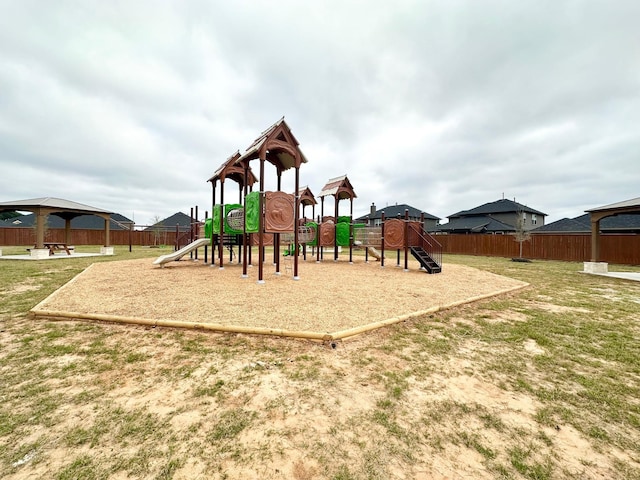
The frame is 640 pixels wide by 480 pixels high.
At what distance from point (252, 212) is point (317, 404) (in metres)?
7.92

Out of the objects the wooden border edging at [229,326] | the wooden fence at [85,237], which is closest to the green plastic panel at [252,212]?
the wooden border edging at [229,326]

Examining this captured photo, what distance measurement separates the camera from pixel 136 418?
2.44m

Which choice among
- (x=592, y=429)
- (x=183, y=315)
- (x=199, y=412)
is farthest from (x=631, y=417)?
(x=183, y=315)

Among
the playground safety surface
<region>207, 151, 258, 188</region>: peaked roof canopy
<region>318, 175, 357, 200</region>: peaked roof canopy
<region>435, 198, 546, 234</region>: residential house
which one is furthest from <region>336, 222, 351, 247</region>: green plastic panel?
<region>435, 198, 546, 234</region>: residential house

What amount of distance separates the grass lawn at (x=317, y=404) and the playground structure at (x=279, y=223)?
4800mm

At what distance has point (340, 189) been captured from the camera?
17.4 meters

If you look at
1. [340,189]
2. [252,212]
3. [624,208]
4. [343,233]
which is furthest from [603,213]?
[252,212]

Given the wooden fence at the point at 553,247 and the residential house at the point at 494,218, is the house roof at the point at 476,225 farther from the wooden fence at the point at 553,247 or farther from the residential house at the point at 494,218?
the wooden fence at the point at 553,247

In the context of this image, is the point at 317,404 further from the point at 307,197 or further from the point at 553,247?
the point at 553,247

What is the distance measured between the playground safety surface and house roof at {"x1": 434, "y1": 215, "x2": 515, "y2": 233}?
99.7ft

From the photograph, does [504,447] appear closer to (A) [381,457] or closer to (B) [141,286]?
(A) [381,457]

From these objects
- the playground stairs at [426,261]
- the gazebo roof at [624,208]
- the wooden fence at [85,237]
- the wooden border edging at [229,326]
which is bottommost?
the wooden border edging at [229,326]

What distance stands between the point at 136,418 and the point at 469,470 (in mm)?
2757

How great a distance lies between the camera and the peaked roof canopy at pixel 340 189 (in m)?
17.4
